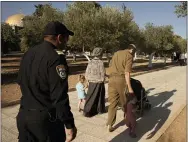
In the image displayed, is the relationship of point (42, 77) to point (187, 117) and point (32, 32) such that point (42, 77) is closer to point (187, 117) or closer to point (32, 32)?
point (187, 117)

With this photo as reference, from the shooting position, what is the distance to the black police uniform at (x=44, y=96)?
8.24ft

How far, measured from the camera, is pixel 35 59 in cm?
264

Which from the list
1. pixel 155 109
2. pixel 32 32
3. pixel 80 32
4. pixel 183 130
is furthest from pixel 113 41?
pixel 183 130

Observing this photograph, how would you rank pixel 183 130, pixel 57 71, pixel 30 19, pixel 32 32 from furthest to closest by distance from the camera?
pixel 30 19 → pixel 32 32 → pixel 183 130 → pixel 57 71

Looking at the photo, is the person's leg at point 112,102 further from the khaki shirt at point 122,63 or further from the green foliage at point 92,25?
the green foliage at point 92,25

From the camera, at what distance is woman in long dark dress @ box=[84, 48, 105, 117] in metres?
6.47

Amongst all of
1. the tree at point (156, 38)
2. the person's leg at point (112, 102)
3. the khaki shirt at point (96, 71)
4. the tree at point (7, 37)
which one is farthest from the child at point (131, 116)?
the tree at point (7, 37)

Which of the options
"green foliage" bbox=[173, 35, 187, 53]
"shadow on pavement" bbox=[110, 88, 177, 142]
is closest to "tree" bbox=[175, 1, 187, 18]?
"shadow on pavement" bbox=[110, 88, 177, 142]

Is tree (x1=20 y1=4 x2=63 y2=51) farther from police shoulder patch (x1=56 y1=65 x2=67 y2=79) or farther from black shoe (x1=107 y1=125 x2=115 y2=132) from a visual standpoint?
police shoulder patch (x1=56 y1=65 x2=67 y2=79)

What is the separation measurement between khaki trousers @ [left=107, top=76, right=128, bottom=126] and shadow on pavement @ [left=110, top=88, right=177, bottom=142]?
508mm

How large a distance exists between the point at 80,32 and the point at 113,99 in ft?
48.5

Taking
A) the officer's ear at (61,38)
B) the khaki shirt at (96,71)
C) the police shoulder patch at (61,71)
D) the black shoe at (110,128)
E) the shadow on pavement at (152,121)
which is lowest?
the shadow on pavement at (152,121)

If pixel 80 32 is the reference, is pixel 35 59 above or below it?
below

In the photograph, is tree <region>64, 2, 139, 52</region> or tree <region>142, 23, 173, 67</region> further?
tree <region>142, 23, 173, 67</region>
